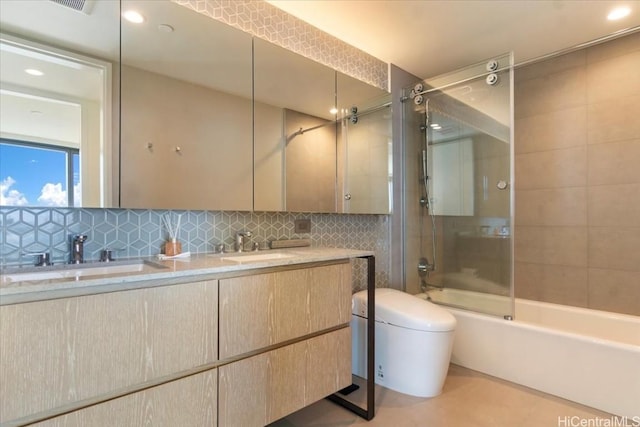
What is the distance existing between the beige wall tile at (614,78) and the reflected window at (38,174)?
3.42 metres

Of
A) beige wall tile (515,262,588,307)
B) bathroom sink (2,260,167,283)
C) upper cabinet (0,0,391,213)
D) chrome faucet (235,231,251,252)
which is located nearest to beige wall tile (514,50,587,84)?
beige wall tile (515,262,588,307)

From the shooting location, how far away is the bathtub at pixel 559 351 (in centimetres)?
173

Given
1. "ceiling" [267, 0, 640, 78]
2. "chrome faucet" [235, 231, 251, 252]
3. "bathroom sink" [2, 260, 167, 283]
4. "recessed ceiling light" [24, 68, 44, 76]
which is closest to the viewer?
"bathroom sink" [2, 260, 167, 283]

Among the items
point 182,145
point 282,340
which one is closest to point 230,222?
point 182,145

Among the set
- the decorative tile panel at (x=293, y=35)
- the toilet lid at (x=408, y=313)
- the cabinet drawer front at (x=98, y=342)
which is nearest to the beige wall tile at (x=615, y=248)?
the toilet lid at (x=408, y=313)

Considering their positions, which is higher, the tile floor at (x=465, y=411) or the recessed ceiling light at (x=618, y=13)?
the recessed ceiling light at (x=618, y=13)

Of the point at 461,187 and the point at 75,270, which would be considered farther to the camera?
the point at 461,187

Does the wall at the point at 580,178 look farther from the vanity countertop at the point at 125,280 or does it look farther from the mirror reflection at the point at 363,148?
the vanity countertop at the point at 125,280

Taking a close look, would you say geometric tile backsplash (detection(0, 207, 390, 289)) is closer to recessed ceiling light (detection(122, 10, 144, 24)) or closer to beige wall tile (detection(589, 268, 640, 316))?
recessed ceiling light (detection(122, 10, 144, 24))

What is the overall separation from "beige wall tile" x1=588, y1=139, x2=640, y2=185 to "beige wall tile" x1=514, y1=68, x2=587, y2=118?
0.42 metres

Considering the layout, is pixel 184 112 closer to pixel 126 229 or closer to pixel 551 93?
pixel 126 229

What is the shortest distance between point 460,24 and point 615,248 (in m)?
2.00

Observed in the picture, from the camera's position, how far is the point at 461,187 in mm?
2711

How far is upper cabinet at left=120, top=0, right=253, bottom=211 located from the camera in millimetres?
1462
